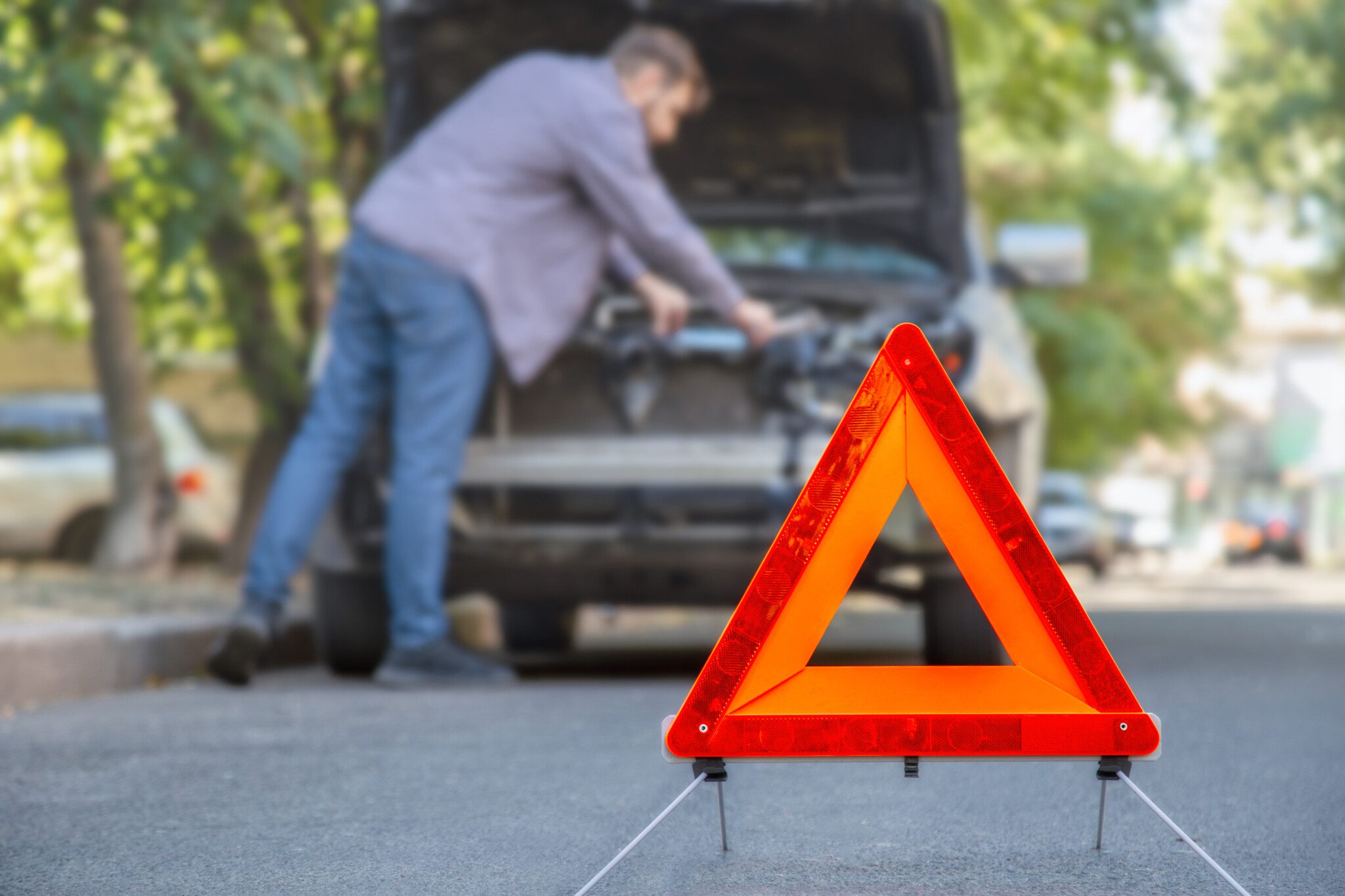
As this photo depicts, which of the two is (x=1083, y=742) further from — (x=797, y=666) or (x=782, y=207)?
(x=782, y=207)

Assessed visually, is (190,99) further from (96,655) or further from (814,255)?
(96,655)

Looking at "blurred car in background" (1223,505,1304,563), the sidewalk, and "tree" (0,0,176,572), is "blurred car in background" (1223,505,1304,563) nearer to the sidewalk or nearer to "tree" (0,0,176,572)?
"tree" (0,0,176,572)

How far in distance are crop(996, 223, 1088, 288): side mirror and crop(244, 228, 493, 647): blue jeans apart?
7.01 feet

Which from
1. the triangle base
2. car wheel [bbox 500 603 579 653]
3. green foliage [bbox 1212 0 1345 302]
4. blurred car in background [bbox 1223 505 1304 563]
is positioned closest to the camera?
the triangle base

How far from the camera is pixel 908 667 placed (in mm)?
3281

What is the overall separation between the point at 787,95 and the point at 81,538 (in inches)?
432

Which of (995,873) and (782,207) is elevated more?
(782,207)

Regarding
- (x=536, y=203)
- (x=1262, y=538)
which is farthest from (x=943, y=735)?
(x=1262, y=538)

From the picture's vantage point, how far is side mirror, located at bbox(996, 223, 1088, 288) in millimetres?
7691

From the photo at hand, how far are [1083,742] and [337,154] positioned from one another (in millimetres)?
9553

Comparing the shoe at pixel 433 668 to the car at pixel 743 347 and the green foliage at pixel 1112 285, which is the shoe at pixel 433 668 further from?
the green foliage at pixel 1112 285

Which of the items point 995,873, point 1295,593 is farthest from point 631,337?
point 1295,593

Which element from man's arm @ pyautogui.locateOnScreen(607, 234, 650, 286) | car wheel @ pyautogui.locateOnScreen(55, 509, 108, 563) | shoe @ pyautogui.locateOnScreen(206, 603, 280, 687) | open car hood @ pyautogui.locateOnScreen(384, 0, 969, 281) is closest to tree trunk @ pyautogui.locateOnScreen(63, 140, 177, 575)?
car wheel @ pyautogui.locateOnScreen(55, 509, 108, 563)

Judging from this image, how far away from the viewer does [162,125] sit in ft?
42.7
